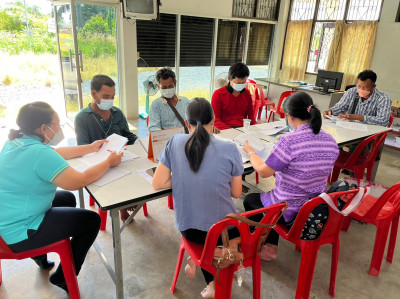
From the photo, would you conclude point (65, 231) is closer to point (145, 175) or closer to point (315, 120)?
point (145, 175)

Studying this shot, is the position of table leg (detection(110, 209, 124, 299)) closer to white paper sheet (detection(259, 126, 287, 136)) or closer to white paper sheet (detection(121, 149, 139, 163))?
white paper sheet (detection(121, 149, 139, 163))

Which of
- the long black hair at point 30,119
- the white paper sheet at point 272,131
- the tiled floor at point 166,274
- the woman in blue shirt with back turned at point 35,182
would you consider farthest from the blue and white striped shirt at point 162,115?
the long black hair at point 30,119

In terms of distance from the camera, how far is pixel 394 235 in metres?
2.13

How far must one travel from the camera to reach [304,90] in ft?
17.4

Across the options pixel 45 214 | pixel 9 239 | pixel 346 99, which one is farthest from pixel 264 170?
pixel 346 99

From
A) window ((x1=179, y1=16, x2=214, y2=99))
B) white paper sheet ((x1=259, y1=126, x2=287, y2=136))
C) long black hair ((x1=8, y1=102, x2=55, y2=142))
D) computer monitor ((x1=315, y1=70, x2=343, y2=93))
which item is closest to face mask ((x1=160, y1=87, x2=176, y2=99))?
white paper sheet ((x1=259, y1=126, x2=287, y2=136))

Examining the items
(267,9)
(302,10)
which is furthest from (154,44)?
(302,10)

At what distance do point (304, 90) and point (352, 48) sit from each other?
1.39m

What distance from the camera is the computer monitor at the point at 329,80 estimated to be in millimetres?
4941

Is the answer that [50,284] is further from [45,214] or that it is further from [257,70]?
[257,70]

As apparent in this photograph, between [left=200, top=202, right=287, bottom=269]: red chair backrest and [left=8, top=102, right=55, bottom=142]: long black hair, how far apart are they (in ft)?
3.30

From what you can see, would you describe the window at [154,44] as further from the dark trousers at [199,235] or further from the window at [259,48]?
the dark trousers at [199,235]

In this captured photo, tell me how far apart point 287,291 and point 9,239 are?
1620 millimetres

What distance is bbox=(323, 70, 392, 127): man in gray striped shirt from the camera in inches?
119
